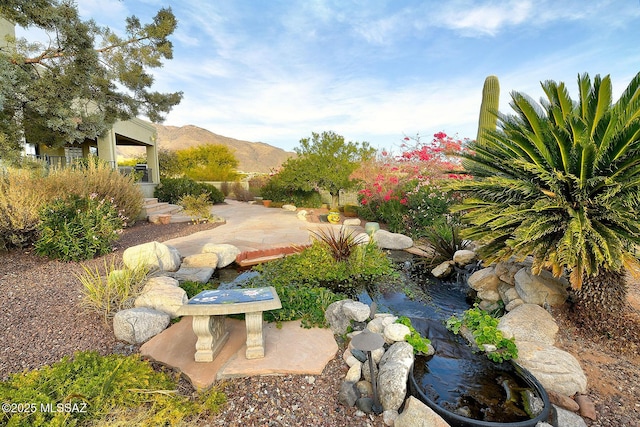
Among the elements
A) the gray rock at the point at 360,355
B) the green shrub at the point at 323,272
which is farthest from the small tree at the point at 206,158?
the gray rock at the point at 360,355

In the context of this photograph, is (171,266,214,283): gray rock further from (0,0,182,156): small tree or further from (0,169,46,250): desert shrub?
(0,0,182,156): small tree

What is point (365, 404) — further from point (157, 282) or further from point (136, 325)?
point (157, 282)

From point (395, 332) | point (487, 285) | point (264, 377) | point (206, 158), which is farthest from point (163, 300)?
point (206, 158)

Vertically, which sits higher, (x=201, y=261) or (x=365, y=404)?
(x=201, y=261)

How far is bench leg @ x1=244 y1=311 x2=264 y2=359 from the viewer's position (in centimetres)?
243

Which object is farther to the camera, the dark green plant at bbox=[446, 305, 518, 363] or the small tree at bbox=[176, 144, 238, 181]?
the small tree at bbox=[176, 144, 238, 181]

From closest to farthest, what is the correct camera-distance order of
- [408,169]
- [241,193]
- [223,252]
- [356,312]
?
[356,312] → [223,252] → [408,169] → [241,193]

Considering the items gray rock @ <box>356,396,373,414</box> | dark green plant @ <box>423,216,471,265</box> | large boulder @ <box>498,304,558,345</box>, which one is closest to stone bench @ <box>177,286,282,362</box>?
gray rock @ <box>356,396,373,414</box>

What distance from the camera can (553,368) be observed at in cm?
231

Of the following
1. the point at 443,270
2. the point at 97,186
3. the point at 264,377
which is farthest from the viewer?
the point at 97,186

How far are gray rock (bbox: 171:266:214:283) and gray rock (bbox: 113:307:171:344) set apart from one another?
1473 millimetres

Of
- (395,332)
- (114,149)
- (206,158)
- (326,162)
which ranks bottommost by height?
(395,332)

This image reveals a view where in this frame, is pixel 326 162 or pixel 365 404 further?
Result: pixel 326 162

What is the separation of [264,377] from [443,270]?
3894mm
